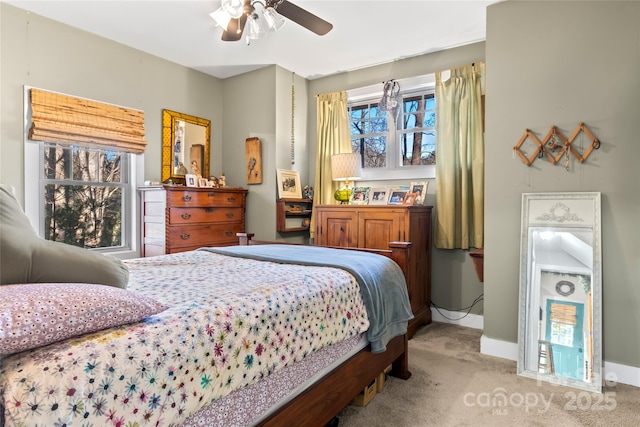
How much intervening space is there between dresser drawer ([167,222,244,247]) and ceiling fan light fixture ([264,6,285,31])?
201cm

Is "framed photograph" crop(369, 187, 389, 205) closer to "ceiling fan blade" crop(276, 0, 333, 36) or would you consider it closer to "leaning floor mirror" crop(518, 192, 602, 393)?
"leaning floor mirror" crop(518, 192, 602, 393)

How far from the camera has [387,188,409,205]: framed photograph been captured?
3588mm

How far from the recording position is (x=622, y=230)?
2.28m

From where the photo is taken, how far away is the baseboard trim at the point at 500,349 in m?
2.26

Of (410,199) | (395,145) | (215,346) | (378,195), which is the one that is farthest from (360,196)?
(215,346)

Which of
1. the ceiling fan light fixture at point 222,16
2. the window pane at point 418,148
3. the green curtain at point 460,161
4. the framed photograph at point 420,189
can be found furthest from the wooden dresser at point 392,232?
the ceiling fan light fixture at point 222,16

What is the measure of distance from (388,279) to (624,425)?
1.36 metres

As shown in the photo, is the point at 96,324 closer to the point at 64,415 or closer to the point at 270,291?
the point at 64,415

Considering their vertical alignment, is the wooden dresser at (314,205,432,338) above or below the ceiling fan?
below

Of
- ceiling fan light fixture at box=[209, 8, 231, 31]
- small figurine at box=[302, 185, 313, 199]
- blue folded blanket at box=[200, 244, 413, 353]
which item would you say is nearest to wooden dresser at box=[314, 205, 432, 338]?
small figurine at box=[302, 185, 313, 199]

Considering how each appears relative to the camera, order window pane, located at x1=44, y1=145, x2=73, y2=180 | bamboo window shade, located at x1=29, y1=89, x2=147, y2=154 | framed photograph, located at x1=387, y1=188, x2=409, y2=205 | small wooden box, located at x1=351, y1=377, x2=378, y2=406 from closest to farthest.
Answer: small wooden box, located at x1=351, y1=377, x2=378, y2=406 → bamboo window shade, located at x1=29, y1=89, x2=147, y2=154 → window pane, located at x1=44, y1=145, x2=73, y2=180 → framed photograph, located at x1=387, y1=188, x2=409, y2=205

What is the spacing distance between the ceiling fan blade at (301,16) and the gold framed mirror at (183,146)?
2113 millimetres

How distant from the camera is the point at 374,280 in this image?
6.25 feet

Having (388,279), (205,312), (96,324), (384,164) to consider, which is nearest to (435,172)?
(384,164)
